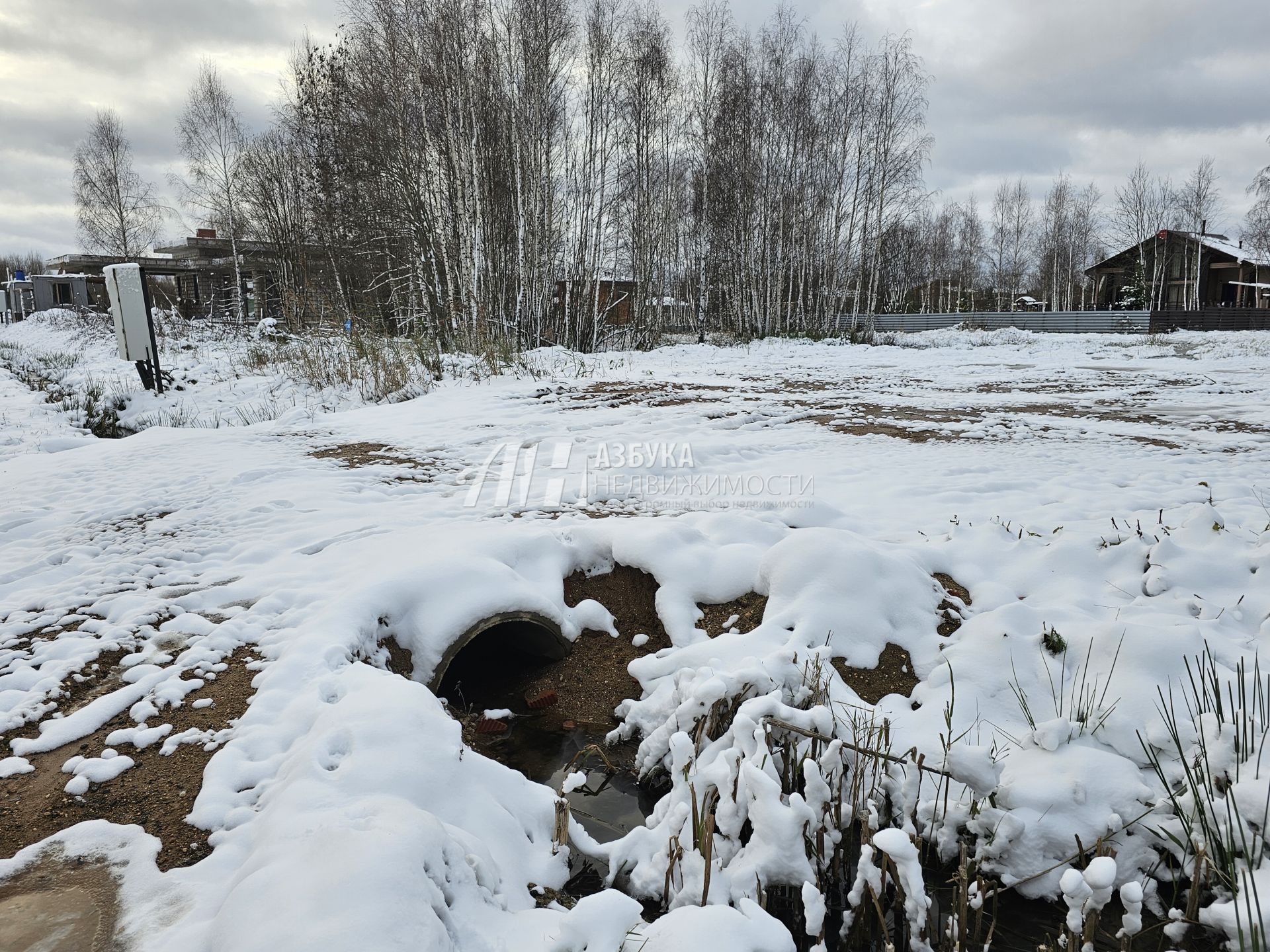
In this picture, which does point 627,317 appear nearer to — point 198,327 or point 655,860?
point 198,327

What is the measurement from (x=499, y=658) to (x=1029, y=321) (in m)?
32.9

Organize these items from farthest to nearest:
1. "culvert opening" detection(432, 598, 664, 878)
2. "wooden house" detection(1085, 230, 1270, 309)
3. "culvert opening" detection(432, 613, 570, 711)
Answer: "wooden house" detection(1085, 230, 1270, 309), "culvert opening" detection(432, 613, 570, 711), "culvert opening" detection(432, 598, 664, 878)

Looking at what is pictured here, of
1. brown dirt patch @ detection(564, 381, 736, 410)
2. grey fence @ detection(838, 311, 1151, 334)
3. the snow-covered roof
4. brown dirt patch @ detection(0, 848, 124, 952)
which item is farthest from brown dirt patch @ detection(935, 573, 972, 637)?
the snow-covered roof

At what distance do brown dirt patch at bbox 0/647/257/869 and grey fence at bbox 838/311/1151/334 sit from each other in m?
25.4

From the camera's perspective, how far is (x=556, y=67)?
16656 millimetres

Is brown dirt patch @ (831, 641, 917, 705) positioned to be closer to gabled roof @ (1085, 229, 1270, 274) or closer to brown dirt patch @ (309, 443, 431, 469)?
brown dirt patch @ (309, 443, 431, 469)

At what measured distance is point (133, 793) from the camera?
232 centimetres

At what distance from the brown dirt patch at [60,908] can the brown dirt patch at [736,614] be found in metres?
2.61

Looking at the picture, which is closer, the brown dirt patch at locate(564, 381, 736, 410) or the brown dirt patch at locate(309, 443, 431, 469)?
the brown dirt patch at locate(309, 443, 431, 469)

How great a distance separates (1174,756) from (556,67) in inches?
702

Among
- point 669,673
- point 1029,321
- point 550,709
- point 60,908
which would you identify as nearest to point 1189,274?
point 1029,321

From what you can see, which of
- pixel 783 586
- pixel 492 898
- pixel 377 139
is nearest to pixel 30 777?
pixel 492 898

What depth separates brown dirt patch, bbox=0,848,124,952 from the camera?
1.73 m

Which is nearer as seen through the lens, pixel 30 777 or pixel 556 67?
pixel 30 777
